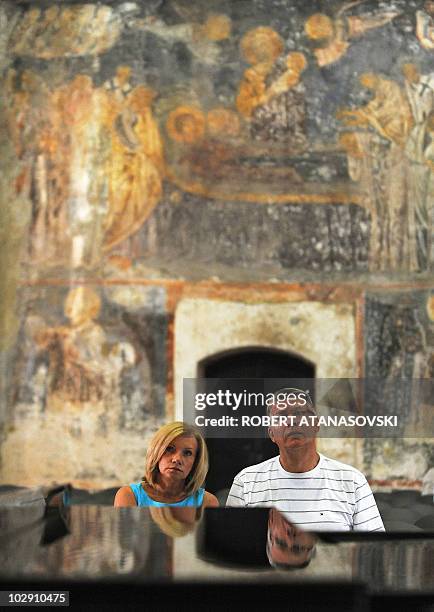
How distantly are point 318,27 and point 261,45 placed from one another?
815 mm

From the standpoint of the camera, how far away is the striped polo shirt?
12.3ft

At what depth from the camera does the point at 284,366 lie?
1143 centimetres

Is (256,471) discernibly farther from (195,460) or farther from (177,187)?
(177,187)

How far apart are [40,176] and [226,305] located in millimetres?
3026

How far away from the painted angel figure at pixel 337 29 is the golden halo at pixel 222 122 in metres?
1.38

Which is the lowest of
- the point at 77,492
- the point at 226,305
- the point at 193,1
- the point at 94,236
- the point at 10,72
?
the point at 77,492

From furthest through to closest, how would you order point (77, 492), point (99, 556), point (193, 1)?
point (193, 1)
point (77, 492)
point (99, 556)

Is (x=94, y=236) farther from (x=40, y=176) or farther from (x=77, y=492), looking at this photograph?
(x=77, y=492)

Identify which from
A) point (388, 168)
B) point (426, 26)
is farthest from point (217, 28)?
point (388, 168)

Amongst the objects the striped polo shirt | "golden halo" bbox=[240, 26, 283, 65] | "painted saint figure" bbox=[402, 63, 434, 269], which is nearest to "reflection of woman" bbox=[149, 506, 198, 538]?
the striped polo shirt

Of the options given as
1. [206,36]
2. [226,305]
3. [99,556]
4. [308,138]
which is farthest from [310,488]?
[206,36]

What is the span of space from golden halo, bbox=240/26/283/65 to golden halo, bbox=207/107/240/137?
0.77 metres

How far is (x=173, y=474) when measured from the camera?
11.2 feet

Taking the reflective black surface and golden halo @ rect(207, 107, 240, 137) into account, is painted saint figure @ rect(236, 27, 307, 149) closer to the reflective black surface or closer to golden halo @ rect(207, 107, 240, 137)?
golden halo @ rect(207, 107, 240, 137)
